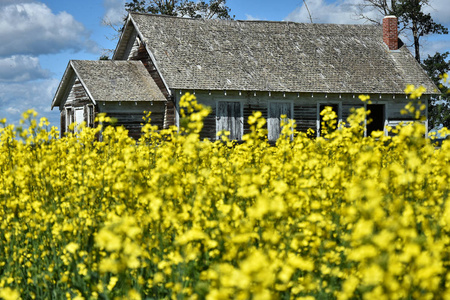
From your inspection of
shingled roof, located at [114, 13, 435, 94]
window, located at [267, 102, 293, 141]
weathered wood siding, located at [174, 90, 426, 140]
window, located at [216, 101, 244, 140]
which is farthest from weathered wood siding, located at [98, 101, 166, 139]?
window, located at [267, 102, 293, 141]

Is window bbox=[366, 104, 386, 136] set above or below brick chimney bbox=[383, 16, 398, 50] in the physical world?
below

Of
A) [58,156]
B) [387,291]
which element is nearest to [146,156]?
[58,156]

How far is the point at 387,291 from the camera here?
8.23 feet

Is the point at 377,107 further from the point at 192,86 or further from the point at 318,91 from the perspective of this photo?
the point at 192,86

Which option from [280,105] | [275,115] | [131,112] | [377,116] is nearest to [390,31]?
[377,116]

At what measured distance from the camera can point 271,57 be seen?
926 inches

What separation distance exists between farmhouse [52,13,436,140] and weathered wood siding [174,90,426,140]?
41 millimetres

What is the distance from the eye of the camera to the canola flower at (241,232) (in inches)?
110

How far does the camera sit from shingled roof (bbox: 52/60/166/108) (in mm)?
20547

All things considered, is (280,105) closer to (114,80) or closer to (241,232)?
(114,80)

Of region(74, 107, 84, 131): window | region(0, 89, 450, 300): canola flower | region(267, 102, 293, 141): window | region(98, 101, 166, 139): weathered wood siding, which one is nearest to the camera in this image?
region(0, 89, 450, 300): canola flower

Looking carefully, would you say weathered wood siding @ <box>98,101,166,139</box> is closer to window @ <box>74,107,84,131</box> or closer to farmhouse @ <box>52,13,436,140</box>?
farmhouse @ <box>52,13,436,140</box>

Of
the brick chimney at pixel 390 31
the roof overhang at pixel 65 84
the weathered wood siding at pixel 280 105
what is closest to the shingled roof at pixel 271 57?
the brick chimney at pixel 390 31

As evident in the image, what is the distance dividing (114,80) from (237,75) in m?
4.89
